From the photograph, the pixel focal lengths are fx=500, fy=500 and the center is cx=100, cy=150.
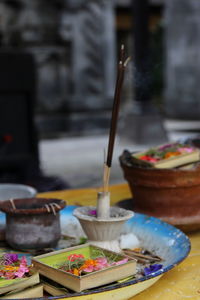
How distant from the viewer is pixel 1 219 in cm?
146

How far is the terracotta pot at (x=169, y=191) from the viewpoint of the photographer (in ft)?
4.73

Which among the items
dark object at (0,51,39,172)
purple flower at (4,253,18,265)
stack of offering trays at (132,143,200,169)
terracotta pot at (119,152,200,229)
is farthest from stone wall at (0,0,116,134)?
purple flower at (4,253,18,265)

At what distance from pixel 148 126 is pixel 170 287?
20.3 ft

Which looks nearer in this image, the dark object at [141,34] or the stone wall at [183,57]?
the dark object at [141,34]

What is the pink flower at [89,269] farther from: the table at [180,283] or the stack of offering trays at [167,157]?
the stack of offering trays at [167,157]

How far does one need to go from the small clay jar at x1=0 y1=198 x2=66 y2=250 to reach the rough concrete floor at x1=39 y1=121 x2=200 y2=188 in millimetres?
2721

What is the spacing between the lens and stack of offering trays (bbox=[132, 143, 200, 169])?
4.87ft

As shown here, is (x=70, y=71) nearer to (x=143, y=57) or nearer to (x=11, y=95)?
(x=143, y=57)

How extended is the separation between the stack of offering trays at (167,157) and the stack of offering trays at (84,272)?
17.9 inches

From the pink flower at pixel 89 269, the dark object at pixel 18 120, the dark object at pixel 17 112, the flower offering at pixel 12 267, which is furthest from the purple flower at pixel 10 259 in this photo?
the dark object at pixel 17 112

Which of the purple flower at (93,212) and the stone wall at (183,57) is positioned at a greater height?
the stone wall at (183,57)

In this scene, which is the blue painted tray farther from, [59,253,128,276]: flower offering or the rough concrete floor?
the rough concrete floor

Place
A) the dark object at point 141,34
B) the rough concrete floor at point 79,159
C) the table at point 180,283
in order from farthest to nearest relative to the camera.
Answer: the dark object at point 141,34 < the rough concrete floor at point 79,159 < the table at point 180,283

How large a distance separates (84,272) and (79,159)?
528 centimetres
